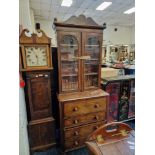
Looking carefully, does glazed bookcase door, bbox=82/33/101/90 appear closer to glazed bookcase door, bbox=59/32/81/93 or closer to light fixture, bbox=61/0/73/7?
glazed bookcase door, bbox=59/32/81/93

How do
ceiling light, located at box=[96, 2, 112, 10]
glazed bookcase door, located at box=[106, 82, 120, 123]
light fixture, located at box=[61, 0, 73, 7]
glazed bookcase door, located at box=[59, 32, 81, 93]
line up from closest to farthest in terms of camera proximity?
glazed bookcase door, located at box=[59, 32, 81, 93], glazed bookcase door, located at box=[106, 82, 120, 123], light fixture, located at box=[61, 0, 73, 7], ceiling light, located at box=[96, 2, 112, 10]

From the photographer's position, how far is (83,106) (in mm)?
1971

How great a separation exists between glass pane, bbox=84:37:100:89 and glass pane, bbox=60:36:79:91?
0.51 ft

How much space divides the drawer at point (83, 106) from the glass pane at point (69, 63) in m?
0.25

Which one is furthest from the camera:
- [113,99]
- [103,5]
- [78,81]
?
[103,5]

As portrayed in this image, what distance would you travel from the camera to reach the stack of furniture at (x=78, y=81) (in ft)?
6.20

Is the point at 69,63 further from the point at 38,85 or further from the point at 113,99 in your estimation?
the point at 113,99

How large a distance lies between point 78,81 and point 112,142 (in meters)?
1.15

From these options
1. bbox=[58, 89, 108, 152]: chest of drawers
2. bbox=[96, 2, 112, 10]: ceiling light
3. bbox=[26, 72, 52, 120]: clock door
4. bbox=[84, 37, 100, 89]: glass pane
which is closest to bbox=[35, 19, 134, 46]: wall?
bbox=[96, 2, 112, 10]: ceiling light

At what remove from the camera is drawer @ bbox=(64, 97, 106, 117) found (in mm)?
1896

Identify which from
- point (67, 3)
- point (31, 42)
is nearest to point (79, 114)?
point (31, 42)
